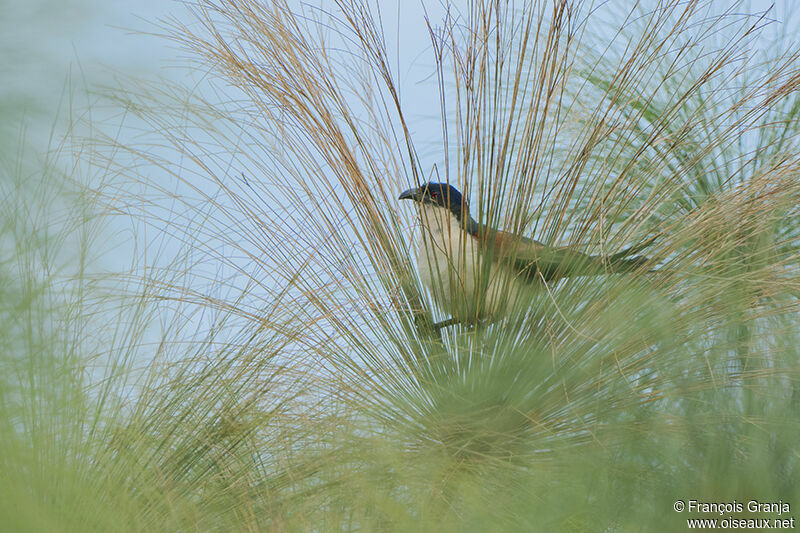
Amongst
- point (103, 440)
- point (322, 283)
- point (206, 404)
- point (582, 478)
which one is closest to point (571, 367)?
point (582, 478)

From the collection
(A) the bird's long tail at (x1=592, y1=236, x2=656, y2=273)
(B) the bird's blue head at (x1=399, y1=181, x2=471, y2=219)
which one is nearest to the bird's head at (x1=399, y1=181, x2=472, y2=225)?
(B) the bird's blue head at (x1=399, y1=181, x2=471, y2=219)

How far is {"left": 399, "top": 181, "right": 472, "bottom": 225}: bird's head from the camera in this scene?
4.69 ft

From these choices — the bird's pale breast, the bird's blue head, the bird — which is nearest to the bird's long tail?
the bird

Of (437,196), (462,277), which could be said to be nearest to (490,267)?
(462,277)

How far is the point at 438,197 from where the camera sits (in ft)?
5.10

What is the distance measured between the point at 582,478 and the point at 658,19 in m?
0.99

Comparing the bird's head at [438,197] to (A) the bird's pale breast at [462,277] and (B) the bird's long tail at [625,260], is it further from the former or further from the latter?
(B) the bird's long tail at [625,260]

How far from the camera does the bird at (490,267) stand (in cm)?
140

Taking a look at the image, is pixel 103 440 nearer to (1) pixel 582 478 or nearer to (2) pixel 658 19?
(1) pixel 582 478

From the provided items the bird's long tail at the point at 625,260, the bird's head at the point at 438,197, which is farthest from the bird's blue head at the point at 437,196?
the bird's long tail at the point at 625,260

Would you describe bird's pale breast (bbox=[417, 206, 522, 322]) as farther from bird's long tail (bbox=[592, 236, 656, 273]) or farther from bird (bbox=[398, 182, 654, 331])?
bird's long tail (bbox=[592, 236, 656, 273])

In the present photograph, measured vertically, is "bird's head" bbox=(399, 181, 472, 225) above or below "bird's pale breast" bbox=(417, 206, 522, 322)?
above

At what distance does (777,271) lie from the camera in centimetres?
146

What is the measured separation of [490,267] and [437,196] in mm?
210
